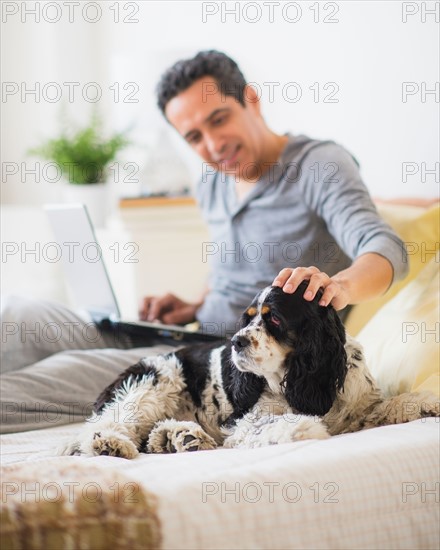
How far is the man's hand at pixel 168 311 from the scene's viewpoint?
2.52 meters

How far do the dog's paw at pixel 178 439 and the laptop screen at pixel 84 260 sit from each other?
83 centimetres

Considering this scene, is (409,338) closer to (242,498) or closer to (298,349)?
(298,349)

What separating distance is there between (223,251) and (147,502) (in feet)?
4.46

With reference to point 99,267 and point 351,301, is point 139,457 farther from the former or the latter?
point 99,267

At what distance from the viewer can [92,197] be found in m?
3.94

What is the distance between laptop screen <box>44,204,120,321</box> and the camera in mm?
2266

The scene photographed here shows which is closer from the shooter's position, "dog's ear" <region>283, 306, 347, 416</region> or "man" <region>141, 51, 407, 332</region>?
"dog's ear" <region>283, 306, 347, 416</region>

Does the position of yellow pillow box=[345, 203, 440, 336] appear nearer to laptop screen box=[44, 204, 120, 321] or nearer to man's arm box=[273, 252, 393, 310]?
man's arm box=[273, 252, 393, 310]

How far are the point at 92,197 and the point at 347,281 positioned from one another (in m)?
2.54

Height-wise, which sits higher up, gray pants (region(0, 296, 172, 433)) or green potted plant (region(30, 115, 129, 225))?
green potted plant (region(30, 115, 129, 225))

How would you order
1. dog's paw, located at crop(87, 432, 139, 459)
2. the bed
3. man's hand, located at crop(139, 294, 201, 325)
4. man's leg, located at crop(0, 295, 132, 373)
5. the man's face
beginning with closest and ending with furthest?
the bed
dog's paw, located at crop(87, 432, 139, 459)
man's leg, located at crop(0, 295, 132, 373)
the man's face
man's hand, located at crop(139, 294, 201, 325)

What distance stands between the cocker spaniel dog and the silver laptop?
0.50 metres

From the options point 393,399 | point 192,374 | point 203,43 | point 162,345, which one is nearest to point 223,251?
point 162,345

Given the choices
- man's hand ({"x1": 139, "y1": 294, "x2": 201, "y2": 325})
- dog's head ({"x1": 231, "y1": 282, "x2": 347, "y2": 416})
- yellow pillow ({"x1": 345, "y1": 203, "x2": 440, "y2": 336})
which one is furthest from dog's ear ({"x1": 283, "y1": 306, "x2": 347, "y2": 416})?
man's hand ({"x1": 139, "y1": 294, "x2": 201, "y2": 325})
